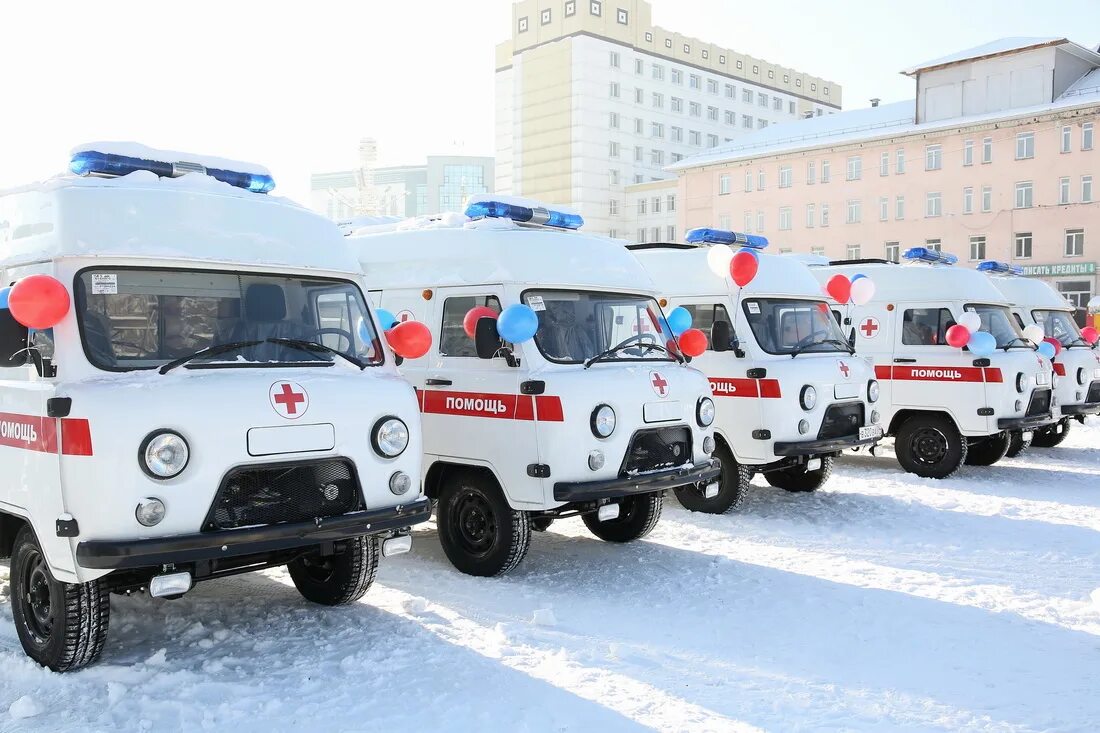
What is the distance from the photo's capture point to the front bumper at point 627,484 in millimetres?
6910

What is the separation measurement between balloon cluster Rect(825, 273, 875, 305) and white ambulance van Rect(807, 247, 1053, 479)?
0.16 metres

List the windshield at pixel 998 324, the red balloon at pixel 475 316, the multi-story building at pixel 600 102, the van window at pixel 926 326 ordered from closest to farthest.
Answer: the red balloon at pixel 475 316 → the van window at pixel 926 326 → the windshield at pixel 998 324 → the multi-story building at pixel 600 102

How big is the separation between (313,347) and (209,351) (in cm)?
65

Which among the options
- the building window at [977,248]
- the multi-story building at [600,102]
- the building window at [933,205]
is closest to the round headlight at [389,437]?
the building window at [977,248]

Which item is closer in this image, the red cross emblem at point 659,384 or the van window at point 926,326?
the red cross emblem at point 659,384

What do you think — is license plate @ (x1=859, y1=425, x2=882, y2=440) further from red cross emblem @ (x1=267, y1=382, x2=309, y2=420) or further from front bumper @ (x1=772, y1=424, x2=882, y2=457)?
red cross emblem @ (x1=267, y1=382, x2=309, y2=420)

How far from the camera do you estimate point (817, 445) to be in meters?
9.71

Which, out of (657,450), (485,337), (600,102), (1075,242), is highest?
(600,102)

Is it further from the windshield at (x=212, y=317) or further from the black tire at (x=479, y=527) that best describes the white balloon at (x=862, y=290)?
the windshield at (x=212, y=317)

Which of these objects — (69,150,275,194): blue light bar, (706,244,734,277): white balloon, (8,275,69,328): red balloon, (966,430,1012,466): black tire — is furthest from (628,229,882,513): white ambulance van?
(8,275,69,328): red balloon

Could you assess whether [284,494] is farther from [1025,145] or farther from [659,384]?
[1025,145]

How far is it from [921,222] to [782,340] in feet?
125

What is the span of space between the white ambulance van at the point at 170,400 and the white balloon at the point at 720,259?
5.01 m

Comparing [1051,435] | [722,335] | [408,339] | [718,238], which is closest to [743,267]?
[722,335]
